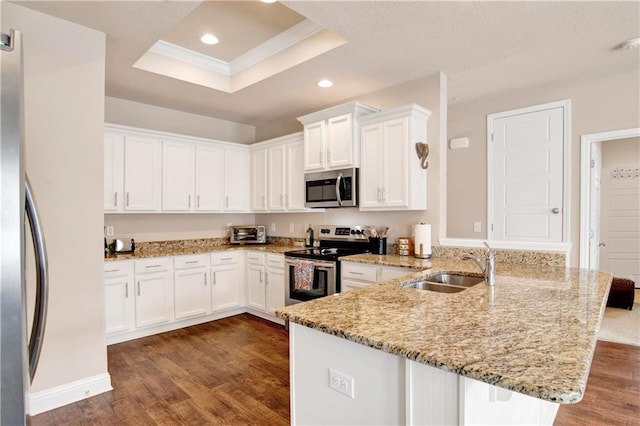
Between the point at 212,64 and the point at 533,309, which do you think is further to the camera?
the point at 212,64

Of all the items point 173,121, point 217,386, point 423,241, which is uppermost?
point 173,121

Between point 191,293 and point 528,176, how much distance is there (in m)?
4.11

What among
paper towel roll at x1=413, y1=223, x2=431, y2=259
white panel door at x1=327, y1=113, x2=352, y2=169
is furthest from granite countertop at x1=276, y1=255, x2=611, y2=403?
white panel door at x1=327, y1=113, x2=352, y2=169

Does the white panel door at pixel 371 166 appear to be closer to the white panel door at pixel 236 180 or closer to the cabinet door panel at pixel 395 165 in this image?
the cabinet door panel at pixel 395 165

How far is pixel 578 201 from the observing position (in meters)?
3.77

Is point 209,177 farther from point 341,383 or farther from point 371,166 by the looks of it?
point 341,383

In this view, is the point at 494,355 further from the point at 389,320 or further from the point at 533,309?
the point at 533,309

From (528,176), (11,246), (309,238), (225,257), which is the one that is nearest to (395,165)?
(309,238)

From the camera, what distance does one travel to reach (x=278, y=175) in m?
4.57

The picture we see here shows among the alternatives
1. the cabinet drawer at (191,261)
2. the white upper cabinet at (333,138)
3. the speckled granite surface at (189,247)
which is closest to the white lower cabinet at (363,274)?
the speckled granite surface at (189,247)

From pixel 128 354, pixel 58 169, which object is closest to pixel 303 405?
pixel 58 169

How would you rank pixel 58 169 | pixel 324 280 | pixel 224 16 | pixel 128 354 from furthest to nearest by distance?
pixel 324 280 < pixel 128 354 < pixel 224 16 < pixel 58 169

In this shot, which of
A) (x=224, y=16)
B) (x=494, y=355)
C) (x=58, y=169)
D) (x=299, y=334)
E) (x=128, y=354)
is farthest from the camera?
(x=128, y=354)

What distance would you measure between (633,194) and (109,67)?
25.3 ft
